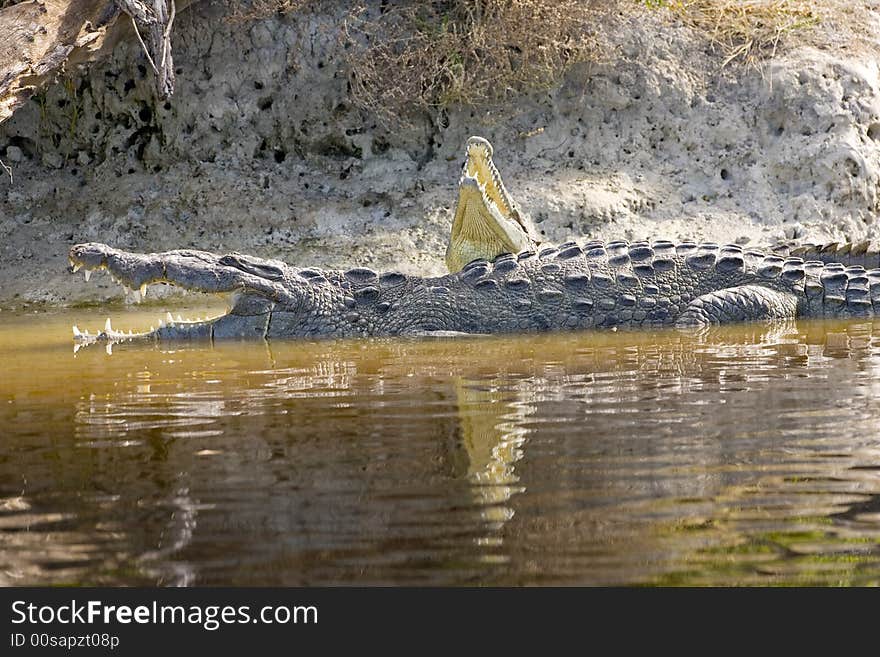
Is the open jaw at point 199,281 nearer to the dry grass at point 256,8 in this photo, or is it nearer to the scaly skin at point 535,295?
the scaly skin at point 535,295

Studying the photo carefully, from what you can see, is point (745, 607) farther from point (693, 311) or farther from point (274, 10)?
point (274, 10)

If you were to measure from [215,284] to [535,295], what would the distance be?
2134 millimetres

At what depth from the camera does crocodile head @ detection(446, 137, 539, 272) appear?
8.09 metres

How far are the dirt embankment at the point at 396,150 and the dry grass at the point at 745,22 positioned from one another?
119 mm

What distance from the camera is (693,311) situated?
26.6 ft

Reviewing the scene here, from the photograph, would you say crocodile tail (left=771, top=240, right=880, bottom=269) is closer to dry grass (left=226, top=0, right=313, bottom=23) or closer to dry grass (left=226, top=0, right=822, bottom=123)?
dry grass (left=226, top=0, right=822, bottom=123)

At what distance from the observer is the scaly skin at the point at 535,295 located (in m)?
7.98

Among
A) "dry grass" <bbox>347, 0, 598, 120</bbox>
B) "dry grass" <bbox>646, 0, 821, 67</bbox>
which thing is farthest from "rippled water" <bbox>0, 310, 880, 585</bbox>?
"dry grass" <bbox>646, 0, 821, 67</bbox>

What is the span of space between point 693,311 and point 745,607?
5908mm

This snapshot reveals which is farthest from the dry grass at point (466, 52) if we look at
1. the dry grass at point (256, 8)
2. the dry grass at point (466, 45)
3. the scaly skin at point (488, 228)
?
the scaly skin at point (488, 228)

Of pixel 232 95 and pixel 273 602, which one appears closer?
pixel 273 602

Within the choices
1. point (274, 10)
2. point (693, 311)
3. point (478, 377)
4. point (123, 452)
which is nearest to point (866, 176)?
point (693, 311)

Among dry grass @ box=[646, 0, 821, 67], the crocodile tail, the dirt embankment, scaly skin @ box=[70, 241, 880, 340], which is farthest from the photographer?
dry grass @ box=[646, 0, 821, 67]

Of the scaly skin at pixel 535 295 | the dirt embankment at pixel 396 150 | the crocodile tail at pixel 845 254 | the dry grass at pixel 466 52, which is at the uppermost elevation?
the dry grass at pixel 466 52
